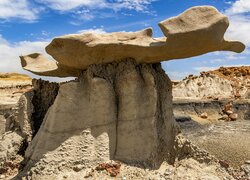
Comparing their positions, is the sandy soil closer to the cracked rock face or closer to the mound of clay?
the cracked rock face

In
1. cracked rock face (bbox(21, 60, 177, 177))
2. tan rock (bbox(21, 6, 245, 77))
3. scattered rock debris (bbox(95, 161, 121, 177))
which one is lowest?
scattered rock debris (bbox(95, 161, 121, 177))

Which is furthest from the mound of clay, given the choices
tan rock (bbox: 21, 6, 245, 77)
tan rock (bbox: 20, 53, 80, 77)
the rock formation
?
tan rock (bbox: 21, 6, 245, 77)

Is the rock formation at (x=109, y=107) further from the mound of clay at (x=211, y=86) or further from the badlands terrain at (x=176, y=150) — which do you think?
the mound of clay at (x=211, y=86)

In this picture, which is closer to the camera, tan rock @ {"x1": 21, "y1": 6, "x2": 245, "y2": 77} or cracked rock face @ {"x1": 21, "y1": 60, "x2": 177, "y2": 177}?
tan rock @ {"x1": 21, "y1": 6, "x2": 245, "y2": 77}

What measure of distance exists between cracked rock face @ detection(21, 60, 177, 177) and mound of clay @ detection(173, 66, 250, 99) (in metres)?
22.4

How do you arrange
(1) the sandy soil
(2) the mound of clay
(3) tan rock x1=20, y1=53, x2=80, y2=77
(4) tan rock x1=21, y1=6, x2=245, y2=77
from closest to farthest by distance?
(4) tan rock x1=21, y1=6, x2=245, y2=77 < (3) tan rock x1=20, y1=53, x2=80, y2=77 < (1) the sandy soil < (2) the mound of clay

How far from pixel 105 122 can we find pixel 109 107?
0.82 ft

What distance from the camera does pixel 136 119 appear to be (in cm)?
→ 766

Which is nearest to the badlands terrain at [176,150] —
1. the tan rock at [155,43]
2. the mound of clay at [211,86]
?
the tan rock at [155,43]

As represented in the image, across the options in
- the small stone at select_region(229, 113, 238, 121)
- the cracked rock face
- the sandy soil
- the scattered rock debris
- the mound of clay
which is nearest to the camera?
the scattered rock debris

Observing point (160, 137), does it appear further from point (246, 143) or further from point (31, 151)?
point (246, 143)

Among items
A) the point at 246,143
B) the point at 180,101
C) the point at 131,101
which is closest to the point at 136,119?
the point at 131,101

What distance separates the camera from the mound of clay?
30817 mm

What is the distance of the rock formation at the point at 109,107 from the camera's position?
737cm
